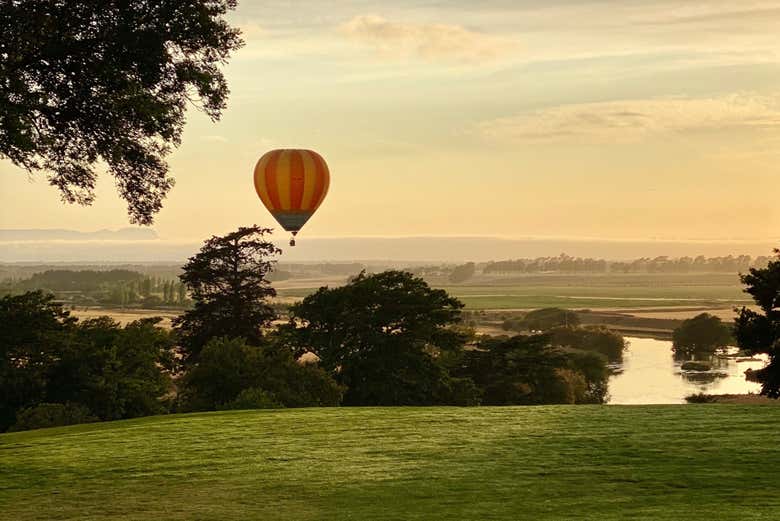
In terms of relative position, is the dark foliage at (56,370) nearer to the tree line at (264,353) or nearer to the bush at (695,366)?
the tree line at (264,353)

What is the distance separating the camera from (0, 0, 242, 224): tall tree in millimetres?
17797

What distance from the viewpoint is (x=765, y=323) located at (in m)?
32.6

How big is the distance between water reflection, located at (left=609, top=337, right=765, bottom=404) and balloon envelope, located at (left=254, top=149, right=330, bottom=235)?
52134 millimetres

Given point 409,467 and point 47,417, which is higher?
point 409,467

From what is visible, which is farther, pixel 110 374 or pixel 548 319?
pixel 548 319

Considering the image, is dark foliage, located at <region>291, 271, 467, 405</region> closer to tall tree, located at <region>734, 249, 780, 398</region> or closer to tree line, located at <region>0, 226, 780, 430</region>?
tree line, located at <region>0, 226, 780, 430</region>

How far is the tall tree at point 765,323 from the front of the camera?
32562mm

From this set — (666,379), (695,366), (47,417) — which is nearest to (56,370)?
(47,417)

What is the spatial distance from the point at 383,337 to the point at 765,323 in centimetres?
2718

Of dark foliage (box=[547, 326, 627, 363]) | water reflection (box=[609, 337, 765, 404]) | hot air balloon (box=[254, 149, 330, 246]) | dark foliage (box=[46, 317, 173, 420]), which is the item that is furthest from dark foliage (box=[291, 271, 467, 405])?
dark foliage (box=[547, 326, 627, 363])

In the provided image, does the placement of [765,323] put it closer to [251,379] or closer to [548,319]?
[251,379]

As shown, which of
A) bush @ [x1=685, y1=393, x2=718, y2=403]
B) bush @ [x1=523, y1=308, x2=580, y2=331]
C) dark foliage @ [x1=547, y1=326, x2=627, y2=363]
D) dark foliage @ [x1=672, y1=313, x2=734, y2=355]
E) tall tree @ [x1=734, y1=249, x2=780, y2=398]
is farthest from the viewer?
bush @ [x1=523, y1=308, x2=580, y2=331]

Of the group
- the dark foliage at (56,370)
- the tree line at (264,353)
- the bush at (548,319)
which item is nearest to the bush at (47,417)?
the tree line at (264,353)

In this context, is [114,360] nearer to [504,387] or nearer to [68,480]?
[504,387]
